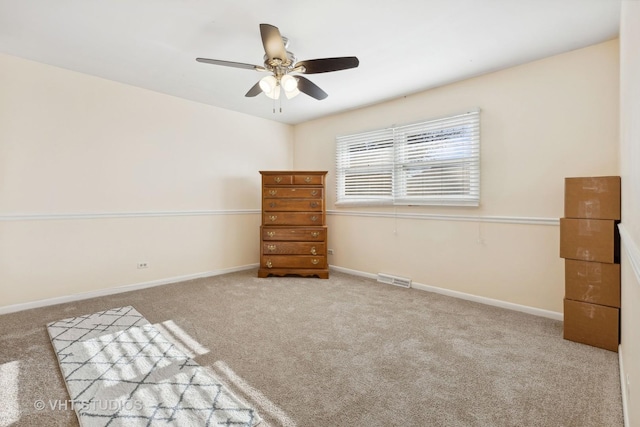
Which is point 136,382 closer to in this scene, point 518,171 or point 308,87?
point 308,87

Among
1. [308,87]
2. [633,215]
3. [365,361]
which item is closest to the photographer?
[633,215]

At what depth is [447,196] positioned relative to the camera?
3398 mm

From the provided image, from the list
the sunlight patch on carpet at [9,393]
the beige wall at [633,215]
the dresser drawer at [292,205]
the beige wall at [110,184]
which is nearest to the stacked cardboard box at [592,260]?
the beige wall at [633,215]

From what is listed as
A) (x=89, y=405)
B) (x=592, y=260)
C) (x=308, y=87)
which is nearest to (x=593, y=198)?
(x=592, y=260)

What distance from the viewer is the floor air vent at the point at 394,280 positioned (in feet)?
12.2

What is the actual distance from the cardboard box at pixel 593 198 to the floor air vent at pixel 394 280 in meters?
1.84

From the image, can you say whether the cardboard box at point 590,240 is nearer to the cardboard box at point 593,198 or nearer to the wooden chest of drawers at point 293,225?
the cardboard box at point 593,198

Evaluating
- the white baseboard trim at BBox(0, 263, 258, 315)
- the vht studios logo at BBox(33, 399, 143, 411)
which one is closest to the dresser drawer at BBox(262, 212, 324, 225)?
the white baseboard trim at BBox(0, 263, 258, 315)

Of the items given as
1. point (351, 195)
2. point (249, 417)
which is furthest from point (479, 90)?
point (249, 417)

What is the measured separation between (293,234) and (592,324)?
10.2ft

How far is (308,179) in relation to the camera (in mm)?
4176

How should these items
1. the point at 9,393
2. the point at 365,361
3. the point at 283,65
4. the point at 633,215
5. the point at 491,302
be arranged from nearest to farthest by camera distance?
1. the point at 633,215
2. the point at 9,393
3. the point at 365,361
4. the point at 283,65
5. the point at 491,302

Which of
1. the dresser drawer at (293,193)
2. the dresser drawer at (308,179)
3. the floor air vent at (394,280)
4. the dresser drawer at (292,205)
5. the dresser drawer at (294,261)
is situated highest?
the dresser drawer at (308,179)

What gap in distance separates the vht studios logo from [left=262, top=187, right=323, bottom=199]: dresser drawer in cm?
292
